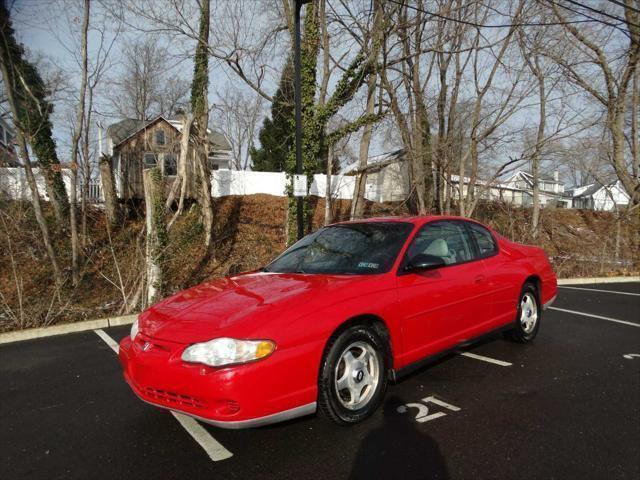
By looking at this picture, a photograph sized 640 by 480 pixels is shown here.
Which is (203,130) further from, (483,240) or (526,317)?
(526,317)

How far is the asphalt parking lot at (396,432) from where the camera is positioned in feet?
9.10

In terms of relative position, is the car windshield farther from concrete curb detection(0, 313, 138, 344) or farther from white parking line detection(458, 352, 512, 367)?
concrete curb detection(0, 313, 138, 344)

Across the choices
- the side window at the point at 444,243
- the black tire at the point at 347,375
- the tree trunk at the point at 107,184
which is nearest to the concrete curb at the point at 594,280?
the side window at the point at 444,243

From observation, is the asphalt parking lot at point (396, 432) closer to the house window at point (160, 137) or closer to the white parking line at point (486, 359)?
the white parking line at point (486, 359)

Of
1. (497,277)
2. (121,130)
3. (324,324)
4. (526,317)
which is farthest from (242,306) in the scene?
(121,130)

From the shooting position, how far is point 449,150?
14.5 metres

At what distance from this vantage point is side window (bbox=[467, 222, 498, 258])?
15.8 ft

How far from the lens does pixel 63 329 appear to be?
7008 millimetres

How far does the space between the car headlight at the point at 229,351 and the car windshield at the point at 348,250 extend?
1.17 meters

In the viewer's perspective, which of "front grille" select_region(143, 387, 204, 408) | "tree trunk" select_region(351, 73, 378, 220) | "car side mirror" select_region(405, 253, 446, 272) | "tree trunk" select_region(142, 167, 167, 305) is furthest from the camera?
"tree trunk" select_region(351, 73, 378, 220)

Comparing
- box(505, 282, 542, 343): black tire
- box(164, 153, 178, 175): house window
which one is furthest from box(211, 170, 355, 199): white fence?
box(505, 282, 542, 343): black tire

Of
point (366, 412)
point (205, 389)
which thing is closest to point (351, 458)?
point (366, 412)

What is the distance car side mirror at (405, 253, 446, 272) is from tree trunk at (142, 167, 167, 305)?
554 centimetres

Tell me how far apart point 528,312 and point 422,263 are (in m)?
2.42
